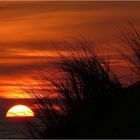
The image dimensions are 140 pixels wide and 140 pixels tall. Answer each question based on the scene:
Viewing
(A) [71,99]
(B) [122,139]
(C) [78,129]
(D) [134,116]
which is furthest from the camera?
(A) [71,99]

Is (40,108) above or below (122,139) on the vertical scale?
above

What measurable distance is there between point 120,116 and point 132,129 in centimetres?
41

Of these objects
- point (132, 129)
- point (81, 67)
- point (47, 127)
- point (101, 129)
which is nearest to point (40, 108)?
point (47, 127)

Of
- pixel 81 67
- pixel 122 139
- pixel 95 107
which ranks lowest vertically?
pixel 122 139

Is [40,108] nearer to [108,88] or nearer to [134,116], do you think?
[108,88]

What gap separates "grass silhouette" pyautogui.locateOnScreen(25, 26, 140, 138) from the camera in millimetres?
5801

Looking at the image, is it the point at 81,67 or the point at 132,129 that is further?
the point at 81,67

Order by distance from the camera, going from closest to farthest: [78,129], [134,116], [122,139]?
[122,139], [134,116], [78,129]

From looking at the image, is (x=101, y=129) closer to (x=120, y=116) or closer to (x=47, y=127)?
(x=120, y=116)

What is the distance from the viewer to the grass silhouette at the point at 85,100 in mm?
5801

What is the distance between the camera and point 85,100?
20.5 feet

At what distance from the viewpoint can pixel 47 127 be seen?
20.9 feet

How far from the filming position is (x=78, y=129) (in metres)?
5.93

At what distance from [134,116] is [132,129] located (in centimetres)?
26
